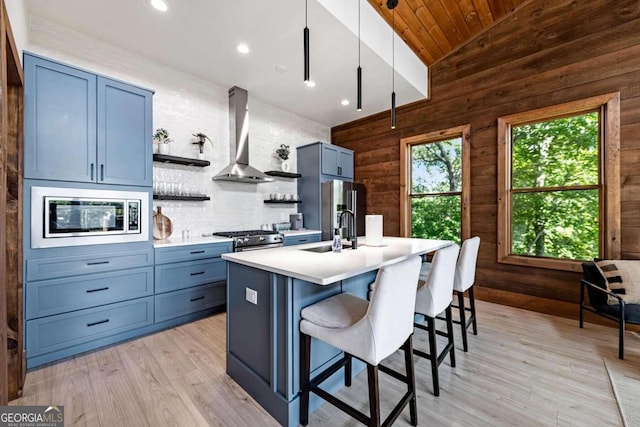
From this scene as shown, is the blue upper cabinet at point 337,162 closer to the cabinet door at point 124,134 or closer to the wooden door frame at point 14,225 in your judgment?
the cabinet door at point 124,134

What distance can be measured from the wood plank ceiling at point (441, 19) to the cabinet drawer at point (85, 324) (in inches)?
160

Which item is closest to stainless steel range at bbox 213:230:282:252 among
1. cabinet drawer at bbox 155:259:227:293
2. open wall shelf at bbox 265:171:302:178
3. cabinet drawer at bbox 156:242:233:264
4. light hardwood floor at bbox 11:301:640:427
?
cabinet drawer at bbox 156:242:233:264

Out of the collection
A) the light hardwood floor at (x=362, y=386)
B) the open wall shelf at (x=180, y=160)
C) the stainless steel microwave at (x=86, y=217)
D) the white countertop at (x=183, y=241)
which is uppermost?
the open wall shelf at (x=180, y=160)

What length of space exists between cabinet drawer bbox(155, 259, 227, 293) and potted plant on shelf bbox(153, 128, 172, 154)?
53.5 inches

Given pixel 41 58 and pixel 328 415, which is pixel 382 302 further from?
pixel 41 58

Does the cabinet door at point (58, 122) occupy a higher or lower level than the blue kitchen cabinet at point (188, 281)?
higher

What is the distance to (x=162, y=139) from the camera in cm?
319

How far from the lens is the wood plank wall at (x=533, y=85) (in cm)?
281

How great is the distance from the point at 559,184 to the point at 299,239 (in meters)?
3.44

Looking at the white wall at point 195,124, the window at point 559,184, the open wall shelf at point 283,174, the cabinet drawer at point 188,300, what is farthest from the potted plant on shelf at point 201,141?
the window at point 559,184

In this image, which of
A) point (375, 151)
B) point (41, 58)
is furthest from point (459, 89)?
point (41, 58)

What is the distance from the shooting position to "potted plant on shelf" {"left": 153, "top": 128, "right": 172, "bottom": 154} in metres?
3.14

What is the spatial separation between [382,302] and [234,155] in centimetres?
325

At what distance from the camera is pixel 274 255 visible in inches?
77.5
